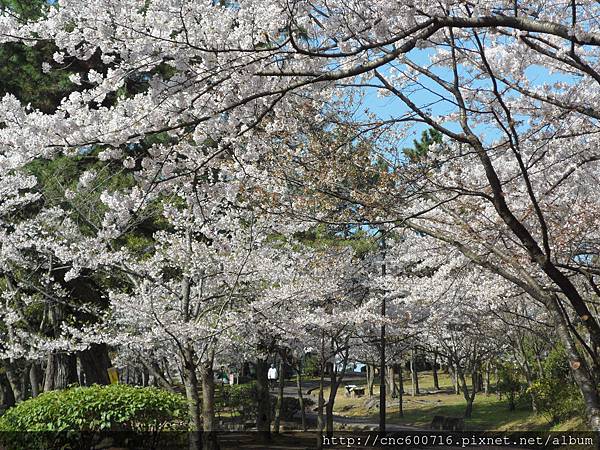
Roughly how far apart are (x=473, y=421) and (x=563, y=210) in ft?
48.8

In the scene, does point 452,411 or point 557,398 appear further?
point 452,411

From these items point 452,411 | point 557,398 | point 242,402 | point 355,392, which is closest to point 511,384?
point 452,411

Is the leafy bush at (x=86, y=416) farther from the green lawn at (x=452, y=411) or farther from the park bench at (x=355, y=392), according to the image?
the park bench at (x=355, y=392)

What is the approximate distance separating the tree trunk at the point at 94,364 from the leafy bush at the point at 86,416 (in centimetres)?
557

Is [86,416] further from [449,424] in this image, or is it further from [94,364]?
[449,424]

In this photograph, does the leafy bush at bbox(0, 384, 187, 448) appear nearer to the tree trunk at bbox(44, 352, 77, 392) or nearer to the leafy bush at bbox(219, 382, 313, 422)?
the tree trunk at bbox(44, 352, 77, 392)

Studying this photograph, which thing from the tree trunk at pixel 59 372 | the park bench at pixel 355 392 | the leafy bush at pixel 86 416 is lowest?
the park bench at pixel 355 392

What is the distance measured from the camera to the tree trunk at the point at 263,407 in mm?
16922

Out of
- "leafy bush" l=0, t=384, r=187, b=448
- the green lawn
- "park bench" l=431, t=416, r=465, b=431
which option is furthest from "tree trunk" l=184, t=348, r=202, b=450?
"park bench" l=431, t=416, r=465, b=431

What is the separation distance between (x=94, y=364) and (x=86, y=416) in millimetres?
6680

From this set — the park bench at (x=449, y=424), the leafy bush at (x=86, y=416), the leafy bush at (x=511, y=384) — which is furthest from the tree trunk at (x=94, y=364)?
the leafy bush at (x=511, y=384)

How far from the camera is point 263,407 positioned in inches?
674

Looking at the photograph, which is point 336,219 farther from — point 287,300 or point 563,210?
point 287,300

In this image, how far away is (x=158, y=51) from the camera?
3.77m
